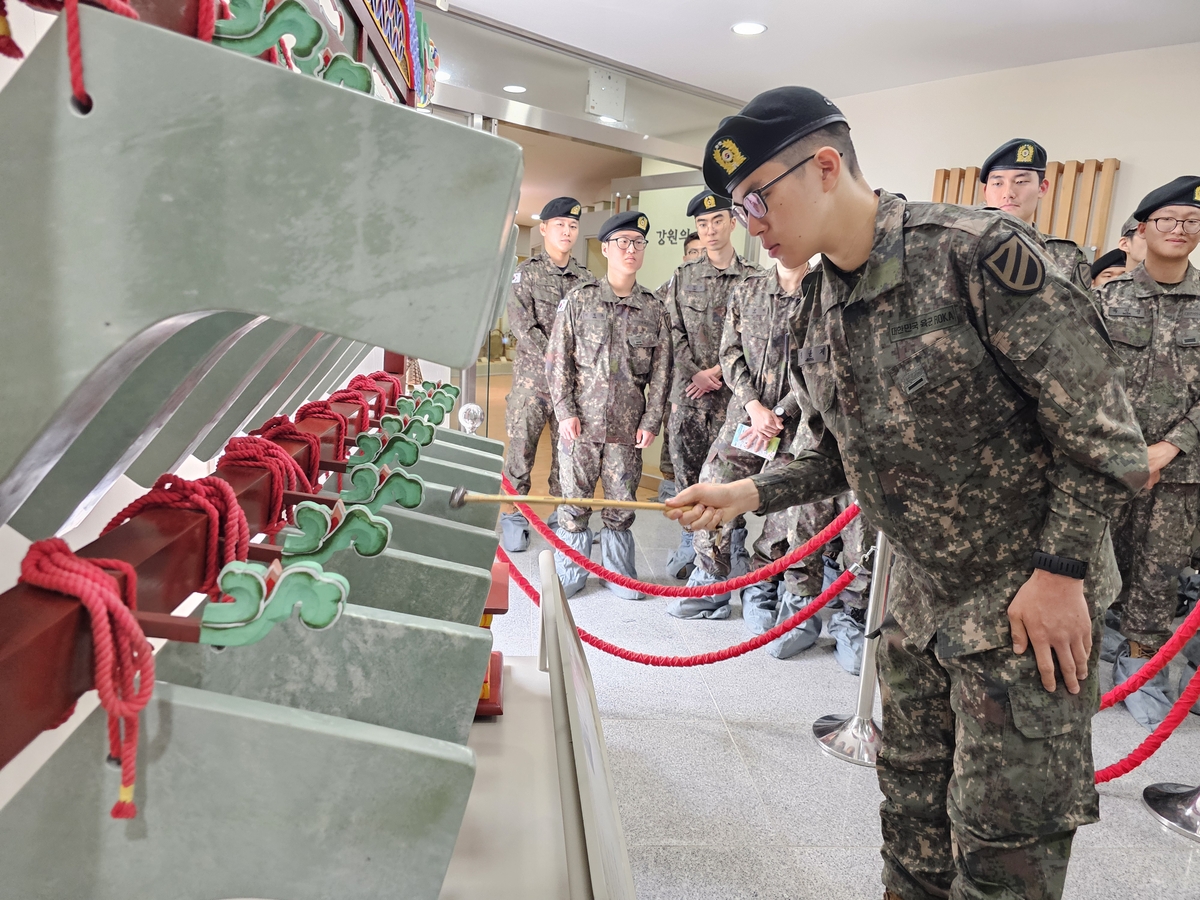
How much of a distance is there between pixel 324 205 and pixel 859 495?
144cm

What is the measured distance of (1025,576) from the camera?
4.72 feet

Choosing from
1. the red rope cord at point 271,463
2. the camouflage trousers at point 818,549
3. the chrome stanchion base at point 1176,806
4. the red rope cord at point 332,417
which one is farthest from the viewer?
the camouflage trousers at point 818,549

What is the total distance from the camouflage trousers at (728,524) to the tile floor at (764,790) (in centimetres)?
56

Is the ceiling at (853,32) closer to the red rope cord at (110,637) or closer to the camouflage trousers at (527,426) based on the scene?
the camouflage trousers at (527,426)

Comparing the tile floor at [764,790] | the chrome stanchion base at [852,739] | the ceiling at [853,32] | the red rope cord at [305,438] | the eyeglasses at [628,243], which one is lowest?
the tile floor at [764,790]

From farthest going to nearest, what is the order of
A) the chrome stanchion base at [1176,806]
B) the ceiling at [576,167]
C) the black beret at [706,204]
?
the ceiling at [576,167] → the black beret at [706,204] → the chrome stanchion base at [1176,806]

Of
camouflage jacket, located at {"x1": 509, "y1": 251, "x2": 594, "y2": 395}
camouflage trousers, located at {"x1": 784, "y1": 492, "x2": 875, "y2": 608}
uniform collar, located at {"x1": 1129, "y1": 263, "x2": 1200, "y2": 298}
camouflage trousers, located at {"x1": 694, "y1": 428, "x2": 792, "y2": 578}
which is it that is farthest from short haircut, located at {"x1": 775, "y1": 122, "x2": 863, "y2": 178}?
camouflage jacket, located at {"x1": 509, "y1": 251, "x2": 594, "y2": 395}

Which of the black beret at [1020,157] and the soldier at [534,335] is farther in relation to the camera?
the soldier at [534,335]

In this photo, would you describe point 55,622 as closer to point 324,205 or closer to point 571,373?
point 324,205

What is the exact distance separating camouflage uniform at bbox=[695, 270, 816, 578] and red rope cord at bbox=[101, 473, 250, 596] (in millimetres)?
3255

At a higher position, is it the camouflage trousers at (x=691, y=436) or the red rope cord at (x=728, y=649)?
the camouflage trousers at (x=691, y=436)

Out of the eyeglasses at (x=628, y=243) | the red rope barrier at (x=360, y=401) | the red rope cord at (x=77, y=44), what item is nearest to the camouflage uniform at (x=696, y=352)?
the eyeglasses at (x=628, y=243)

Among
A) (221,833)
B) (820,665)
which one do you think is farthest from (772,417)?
(221,833)

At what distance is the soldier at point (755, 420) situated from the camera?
372 centimetres
